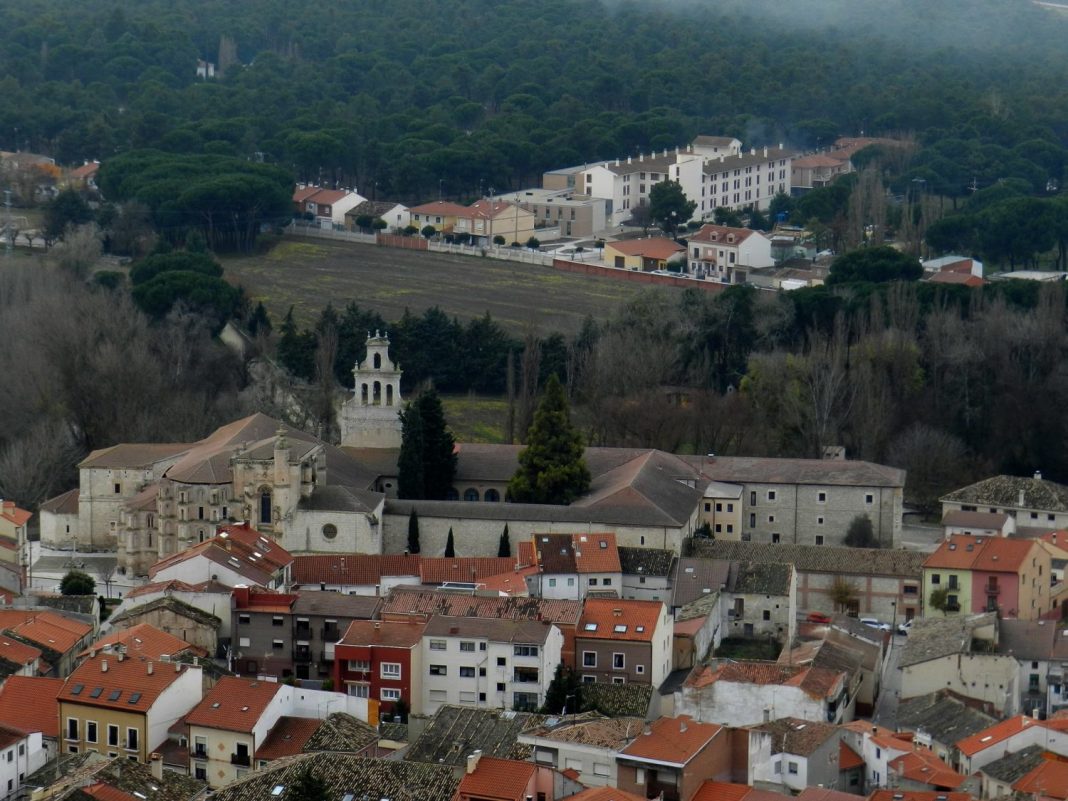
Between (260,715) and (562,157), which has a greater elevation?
(562,157)

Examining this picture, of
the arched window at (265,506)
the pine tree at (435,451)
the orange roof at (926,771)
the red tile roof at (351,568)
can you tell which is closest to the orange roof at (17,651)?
the red tile roof at (351,568)

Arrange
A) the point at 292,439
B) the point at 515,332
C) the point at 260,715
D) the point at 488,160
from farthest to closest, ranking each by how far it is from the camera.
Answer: the point at 488,160, the point at 515,332, the point at 292,439, the point at 260,715

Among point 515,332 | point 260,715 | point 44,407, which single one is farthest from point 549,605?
point 515,332

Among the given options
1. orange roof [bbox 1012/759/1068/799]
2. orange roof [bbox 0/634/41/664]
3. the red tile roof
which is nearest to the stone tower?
the red tile roof

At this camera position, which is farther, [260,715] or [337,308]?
[337,308]

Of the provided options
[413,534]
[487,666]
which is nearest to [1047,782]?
[487,666]

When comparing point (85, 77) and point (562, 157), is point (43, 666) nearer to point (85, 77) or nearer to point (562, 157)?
point (562, 157)

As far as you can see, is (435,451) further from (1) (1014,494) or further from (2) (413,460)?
(1) (1014,494)
